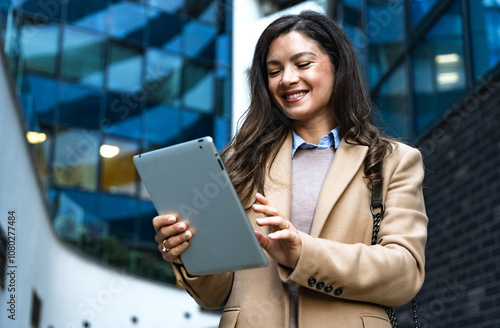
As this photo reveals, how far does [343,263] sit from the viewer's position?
1922 millimetres

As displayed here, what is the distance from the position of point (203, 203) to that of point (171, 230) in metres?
0.14

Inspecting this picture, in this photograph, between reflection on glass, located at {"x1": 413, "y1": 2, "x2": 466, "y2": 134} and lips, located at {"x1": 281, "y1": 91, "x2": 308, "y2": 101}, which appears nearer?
lips, located at {"x1": 281, "y1": 91, "x2": 308, "y2": 101}

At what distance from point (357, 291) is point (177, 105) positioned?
1676cm

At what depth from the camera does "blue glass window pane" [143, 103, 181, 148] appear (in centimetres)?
1788

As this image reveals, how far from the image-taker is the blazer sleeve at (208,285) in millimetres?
2141

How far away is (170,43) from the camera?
18.8m

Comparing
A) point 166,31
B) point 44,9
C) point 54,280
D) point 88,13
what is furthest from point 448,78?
point 166,31

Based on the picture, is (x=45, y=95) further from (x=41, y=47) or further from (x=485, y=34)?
(x=485, y=34)

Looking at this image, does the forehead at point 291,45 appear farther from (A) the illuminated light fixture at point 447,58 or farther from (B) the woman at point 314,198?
(A) the illuminated light fixture at point 447,58

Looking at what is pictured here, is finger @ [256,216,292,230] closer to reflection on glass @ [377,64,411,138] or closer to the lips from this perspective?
the lips

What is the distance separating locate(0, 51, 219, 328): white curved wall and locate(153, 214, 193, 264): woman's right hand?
4.13 meters

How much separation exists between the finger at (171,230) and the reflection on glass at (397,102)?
280 inches

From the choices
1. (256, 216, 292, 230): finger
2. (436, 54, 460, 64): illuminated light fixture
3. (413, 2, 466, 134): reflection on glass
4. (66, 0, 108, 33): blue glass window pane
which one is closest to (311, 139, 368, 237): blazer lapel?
(256, 216, 292, 230): finger

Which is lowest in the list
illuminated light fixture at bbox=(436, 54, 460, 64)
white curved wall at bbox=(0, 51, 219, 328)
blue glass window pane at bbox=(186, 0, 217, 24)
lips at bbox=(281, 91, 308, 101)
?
white curved wall at bbox=(0, 51, 219, 328)
